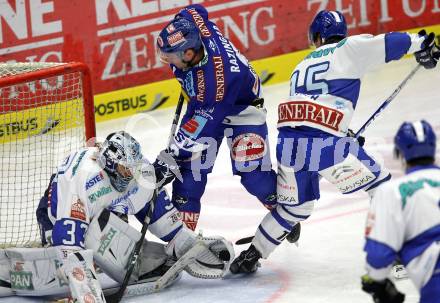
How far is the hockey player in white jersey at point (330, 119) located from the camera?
4.63 m

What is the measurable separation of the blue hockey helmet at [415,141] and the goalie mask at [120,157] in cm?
143

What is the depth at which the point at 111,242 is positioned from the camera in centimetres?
450

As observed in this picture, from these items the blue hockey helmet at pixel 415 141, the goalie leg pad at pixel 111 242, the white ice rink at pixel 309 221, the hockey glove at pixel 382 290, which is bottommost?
the white ice rink at pixel 309 221

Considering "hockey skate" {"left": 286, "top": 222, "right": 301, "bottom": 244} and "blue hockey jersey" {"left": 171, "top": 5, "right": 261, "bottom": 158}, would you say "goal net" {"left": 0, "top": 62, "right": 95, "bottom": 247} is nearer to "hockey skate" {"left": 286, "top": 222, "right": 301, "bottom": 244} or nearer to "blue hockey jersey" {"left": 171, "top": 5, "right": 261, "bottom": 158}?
"blue hockey jersey" {"left": 171, "top": 5, "right": 261, "bottom": 158}

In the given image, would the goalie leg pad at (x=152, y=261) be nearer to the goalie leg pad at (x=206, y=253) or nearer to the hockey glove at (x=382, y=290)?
the goalie leg pad at (x=206, y=253)

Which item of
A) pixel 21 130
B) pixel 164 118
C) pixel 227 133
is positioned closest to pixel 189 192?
pixel 227 133

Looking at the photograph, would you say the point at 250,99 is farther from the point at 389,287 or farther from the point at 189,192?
the point at 389,287

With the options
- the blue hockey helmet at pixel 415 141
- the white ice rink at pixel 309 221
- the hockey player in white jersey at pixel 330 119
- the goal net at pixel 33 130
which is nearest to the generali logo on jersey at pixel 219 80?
the hockey player in white jersey at pixel 330 119

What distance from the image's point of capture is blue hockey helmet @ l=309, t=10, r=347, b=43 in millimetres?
4844

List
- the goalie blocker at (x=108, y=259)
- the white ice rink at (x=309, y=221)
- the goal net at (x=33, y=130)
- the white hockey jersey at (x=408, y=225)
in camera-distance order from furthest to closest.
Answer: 1. the goal net at (x=33, y=130)
2. the white ice rink at (x=309, y=221)
3. the goalie blocker at (x=108, y=259)
4. the white hockey jersey at (x=408, y=225)

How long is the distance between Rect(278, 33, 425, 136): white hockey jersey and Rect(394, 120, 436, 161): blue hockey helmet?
140cm

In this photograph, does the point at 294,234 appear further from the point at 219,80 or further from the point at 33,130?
the point at 33,130

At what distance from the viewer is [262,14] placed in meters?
8.23

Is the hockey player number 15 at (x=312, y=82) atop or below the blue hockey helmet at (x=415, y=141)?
below
